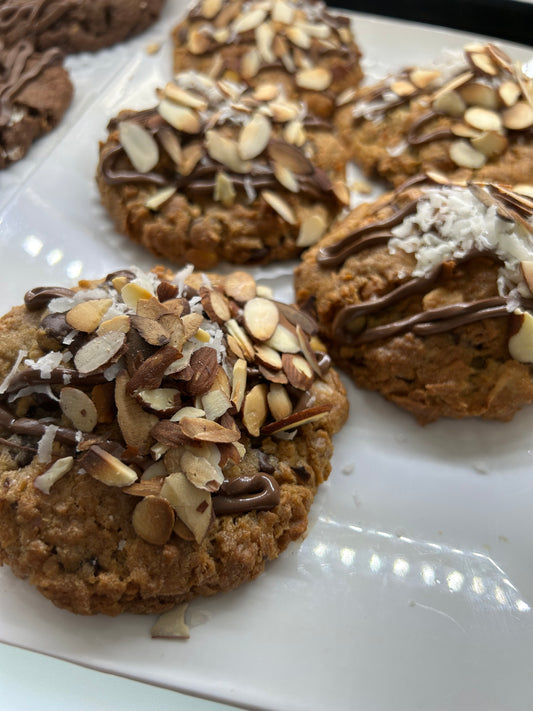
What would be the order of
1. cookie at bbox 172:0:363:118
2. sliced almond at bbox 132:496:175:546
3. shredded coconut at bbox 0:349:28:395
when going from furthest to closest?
cookie at bbox 172:0:363:118
shredded coconut at bbox 0:349:28:395
sliced almond at bbox 132:496:175:546

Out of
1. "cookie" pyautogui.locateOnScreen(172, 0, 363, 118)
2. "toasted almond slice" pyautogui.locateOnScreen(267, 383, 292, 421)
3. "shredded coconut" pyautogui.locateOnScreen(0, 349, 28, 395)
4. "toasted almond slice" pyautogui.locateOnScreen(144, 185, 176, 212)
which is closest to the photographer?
"shredded coconut" pyautogui.locateOnScreen(0, 349, 28, 395)

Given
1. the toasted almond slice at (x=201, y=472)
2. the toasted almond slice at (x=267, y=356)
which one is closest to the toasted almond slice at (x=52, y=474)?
the toasted almond slice at (x=201, y=472)

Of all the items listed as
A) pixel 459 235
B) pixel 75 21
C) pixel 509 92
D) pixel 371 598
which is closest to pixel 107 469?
pixel 371 598

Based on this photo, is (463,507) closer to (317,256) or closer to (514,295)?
(514,295)

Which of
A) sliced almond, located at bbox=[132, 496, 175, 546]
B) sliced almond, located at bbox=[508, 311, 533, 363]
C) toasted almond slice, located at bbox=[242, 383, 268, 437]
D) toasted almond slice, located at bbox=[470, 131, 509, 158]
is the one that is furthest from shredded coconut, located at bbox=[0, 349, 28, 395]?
toasted almond slice, located at bbox=[470, 131, 509, 158]

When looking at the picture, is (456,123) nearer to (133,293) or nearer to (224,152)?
(224,152)

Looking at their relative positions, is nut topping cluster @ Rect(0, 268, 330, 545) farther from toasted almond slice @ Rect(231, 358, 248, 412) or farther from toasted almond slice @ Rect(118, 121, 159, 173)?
toasted almond slice @ Rect(118, 121, 159, 173)

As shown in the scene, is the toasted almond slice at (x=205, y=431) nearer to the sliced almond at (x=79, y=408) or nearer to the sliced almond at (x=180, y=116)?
the sliced almond at (x=79, y=408)
